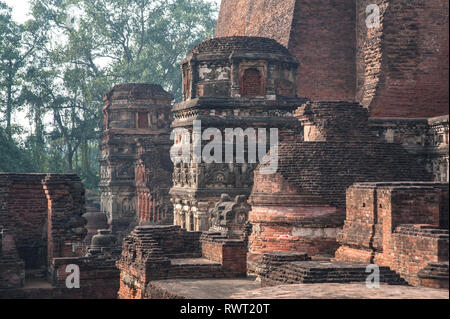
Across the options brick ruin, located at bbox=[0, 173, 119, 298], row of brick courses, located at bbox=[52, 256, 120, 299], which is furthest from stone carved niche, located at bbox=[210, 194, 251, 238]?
row of brick courses, located at bbox=[52, 256, 120, 299]

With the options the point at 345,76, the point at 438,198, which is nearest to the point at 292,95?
the point at 345,76

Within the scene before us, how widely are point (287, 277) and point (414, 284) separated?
5.20 feet

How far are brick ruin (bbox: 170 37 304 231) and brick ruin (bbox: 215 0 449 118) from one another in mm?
1099

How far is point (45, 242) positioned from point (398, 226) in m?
6.39

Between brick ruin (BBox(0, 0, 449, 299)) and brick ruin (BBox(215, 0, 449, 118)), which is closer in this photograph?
brick ruin (BBox(0, 0, 449, 299))

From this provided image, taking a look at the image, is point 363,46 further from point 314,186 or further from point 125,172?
point 125,172

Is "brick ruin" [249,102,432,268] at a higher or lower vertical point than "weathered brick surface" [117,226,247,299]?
higher

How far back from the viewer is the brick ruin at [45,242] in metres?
12.4

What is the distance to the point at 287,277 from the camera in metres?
10.4

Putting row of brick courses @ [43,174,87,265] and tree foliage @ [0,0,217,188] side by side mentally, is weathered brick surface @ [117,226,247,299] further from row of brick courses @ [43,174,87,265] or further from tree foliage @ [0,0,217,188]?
tree foliage @ [0,0,217,188]

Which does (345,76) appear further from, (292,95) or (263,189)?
(263,189)

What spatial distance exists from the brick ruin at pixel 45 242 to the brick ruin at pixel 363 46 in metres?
6.55

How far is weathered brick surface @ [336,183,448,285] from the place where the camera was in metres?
10.1
